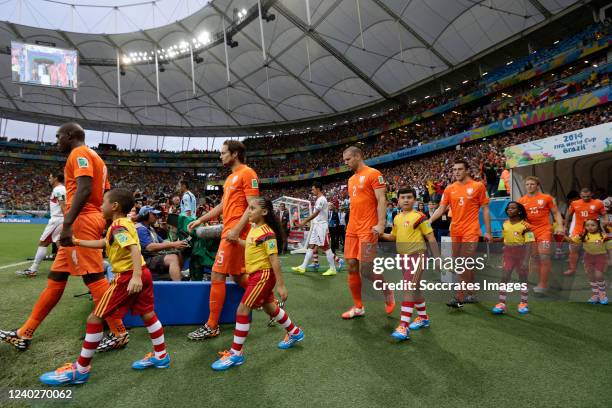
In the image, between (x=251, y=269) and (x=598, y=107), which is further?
(x=598, y=107)

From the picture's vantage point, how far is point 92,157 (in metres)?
2.96

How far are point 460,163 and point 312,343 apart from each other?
309cm

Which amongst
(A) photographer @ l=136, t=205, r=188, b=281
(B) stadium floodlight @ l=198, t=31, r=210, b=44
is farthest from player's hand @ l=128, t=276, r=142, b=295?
(B) stadium floodlight @ l=198, t=31, r=210, b=44

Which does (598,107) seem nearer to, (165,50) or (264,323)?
(264,323)

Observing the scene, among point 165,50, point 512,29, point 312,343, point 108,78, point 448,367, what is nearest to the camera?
point 448,367

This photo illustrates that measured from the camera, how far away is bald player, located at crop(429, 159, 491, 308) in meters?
4.57

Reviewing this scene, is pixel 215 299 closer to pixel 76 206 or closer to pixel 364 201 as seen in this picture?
pixel 76 206

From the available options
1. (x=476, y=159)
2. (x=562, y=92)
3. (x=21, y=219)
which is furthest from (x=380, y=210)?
(x=21, y=219)

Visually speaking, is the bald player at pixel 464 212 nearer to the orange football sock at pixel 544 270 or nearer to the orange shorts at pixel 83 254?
the orange football sock at pixel 544 270

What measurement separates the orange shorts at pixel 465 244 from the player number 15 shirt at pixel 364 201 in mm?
1517

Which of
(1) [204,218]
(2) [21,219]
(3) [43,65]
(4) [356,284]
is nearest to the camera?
(1) [204,218]

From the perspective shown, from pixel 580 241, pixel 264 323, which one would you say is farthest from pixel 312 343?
pixel 580 241
